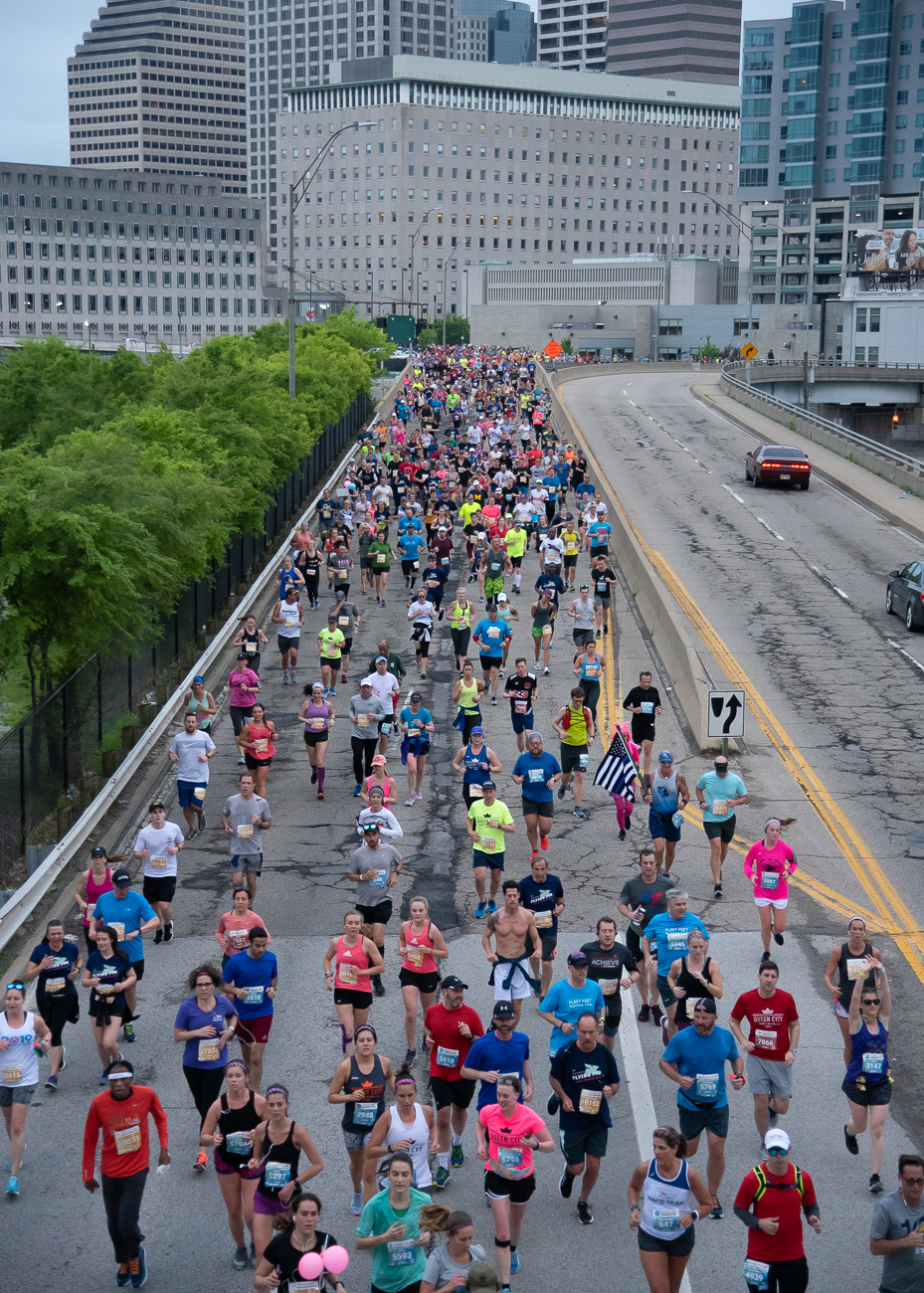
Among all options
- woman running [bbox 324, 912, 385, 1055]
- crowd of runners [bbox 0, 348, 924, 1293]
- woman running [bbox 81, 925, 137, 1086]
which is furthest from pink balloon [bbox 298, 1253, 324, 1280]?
woman running [bbox 81, 925, 137, 1086]

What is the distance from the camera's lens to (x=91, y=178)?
199 meters

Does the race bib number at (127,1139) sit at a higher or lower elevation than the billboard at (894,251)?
lower

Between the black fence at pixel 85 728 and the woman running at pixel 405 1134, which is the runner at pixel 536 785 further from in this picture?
the woman running at pixel 405 1134

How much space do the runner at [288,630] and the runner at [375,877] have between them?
11.2 meters

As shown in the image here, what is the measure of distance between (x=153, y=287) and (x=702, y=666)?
185603 mm

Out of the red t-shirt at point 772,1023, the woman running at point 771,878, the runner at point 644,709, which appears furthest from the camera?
the runner at point 644,709

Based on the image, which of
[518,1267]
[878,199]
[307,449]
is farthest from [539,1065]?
[878,199]

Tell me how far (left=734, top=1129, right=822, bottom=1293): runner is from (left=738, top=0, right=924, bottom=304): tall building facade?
537 feet

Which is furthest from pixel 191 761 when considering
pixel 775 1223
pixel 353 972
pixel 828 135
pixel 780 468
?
pixel 828 135

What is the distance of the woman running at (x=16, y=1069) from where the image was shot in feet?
33.4

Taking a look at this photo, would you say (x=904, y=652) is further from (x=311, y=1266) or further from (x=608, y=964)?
(x=311, y=1266)

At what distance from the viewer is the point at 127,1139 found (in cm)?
904

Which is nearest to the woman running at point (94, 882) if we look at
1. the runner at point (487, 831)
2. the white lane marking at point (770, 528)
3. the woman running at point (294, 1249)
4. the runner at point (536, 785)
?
the runner at point (487, 831)

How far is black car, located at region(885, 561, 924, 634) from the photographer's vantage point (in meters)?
28.3
